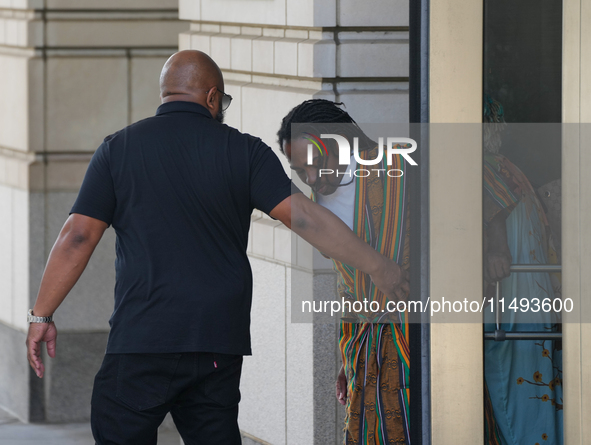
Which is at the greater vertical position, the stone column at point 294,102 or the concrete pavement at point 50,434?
the stone column at point 294,102

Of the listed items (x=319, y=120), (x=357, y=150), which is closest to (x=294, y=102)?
(x=319, y=120)

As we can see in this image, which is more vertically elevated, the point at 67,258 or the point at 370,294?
the point at 67,258

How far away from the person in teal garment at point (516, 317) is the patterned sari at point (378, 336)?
311 millimetres

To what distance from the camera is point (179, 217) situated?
9.86 feet

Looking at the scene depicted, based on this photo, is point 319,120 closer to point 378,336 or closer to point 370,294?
point 370,294

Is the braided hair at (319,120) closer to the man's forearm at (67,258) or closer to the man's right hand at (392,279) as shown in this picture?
the man's right hand at (392,279)

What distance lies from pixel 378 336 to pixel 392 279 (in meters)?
0.25

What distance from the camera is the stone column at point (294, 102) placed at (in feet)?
13.6

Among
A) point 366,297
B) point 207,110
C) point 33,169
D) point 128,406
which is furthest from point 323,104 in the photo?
point 33,169

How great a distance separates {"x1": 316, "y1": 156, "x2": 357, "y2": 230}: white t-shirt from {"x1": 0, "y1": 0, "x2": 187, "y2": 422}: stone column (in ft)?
10.6

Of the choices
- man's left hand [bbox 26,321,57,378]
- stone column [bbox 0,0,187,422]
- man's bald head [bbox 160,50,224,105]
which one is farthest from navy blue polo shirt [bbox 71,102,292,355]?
stone column [bbox 0,0,187,422]

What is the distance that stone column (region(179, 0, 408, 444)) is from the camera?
4156 millimetres

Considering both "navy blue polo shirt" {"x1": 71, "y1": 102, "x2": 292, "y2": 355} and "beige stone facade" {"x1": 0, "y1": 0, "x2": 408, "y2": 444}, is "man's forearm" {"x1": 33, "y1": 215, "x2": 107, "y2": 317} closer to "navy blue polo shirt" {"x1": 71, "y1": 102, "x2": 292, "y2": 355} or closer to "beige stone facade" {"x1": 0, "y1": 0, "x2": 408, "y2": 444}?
"navy blue polo shirt" {"x1": 71, "y1": 102, "x2": 292, "y2": 355}

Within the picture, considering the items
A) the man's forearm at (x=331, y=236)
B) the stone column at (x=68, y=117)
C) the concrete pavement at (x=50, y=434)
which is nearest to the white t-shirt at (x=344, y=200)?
the man's forearm at (x=331, y=236)
